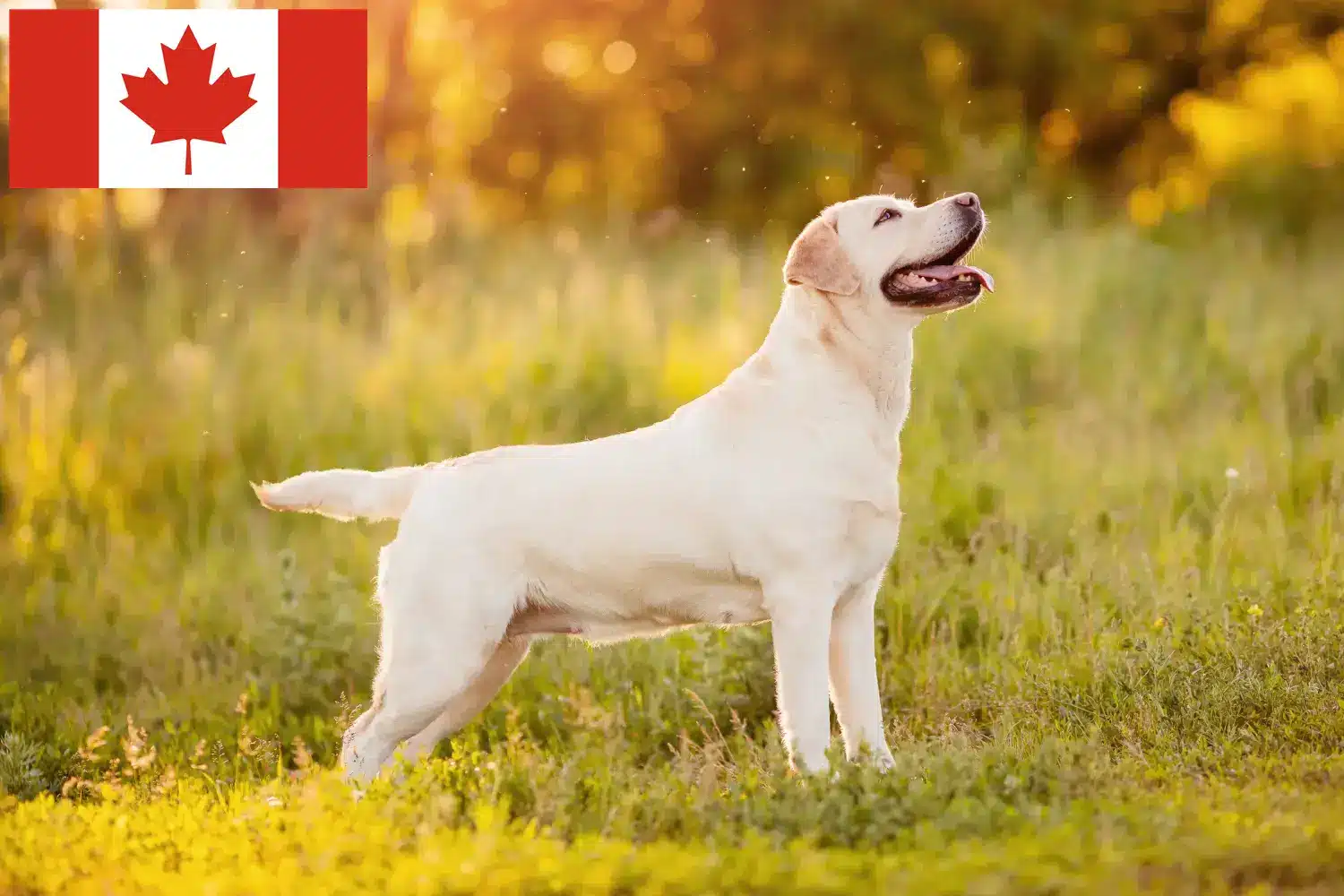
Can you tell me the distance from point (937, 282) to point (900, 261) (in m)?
0.14

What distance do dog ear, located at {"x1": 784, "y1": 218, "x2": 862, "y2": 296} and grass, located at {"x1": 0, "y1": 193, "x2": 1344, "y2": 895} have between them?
5.12 ft

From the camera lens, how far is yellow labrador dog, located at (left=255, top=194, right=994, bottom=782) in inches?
185

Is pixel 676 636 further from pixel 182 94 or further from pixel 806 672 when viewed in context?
pixel 182 94

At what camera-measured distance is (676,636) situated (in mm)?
6988

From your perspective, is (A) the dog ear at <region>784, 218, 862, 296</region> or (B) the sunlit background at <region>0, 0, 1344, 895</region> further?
(A) the dog ear at <region>784, 218, 862, 296</region>

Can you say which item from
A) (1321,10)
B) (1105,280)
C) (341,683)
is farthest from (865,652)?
(1321,10)

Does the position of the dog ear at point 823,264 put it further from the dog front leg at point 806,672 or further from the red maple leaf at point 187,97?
the red maple leaf at point 187,97

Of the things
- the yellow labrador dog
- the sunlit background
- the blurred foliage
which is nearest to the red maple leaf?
the sunlit background

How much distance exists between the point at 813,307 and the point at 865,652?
1.18m

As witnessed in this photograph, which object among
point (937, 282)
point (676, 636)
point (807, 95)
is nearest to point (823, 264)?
point (937, 282)

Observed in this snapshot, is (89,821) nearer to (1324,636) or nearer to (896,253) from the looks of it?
(896,253)

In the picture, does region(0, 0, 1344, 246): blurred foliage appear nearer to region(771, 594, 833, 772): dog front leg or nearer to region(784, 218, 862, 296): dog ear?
region(784, 218, 862, 296): dog ear

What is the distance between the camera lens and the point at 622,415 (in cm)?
982

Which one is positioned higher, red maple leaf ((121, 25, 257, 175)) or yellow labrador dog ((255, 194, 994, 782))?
red maple leaf ((121, 25, 257, 175))
